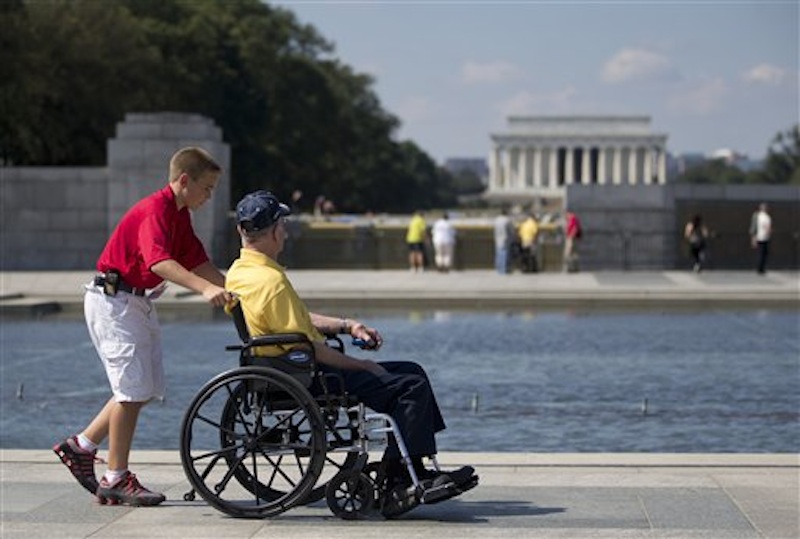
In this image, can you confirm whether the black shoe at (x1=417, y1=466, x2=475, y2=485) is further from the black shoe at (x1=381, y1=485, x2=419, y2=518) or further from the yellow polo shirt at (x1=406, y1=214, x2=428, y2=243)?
the yellow polo shirt at (x1=406, y1=214, x2=428, y2=243)

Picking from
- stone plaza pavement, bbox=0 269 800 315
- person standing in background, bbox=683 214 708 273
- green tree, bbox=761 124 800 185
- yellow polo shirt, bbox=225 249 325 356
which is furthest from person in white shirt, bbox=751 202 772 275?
green tree, bbox=761 124 800 185

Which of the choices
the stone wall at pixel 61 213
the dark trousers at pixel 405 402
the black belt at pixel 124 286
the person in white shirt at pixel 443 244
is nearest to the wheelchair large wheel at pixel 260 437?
the dark trousers at pixel 405 402

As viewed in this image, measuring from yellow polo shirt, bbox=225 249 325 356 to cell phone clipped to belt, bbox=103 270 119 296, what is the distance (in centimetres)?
56

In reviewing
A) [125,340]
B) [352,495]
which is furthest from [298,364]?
[125,340]

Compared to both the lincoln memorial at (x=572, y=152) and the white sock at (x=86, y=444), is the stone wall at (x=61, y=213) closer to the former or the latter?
the white sock at (x=86, y=444)

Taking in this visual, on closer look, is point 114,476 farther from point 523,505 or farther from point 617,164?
point 617,164

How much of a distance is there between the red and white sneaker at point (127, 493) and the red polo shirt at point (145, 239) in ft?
2.90

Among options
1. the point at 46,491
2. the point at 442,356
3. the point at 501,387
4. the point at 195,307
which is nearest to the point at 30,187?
the point at 195,307

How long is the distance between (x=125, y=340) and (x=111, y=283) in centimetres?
26

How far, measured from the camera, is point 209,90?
73250 millimetres

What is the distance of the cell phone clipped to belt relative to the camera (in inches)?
324

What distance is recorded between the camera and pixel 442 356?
18250 millimetres

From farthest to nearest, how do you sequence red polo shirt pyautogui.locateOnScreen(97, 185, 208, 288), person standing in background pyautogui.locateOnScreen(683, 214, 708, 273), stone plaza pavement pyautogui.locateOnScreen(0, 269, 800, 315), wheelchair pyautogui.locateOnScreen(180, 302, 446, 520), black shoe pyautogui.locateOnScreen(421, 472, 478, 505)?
person standing in background pyautogui.locateOnScreen(683, 214, 708, 273) → stone plaza pavement pyautogui.locateOnScreen(0, 269, 800, 315) → red polo shirt pyautogui.locateOnScreen(97, 185, 208, 288) → wheelchair pyautogui.locateOnScreen(180, 302, 446, 520) → black shoe pyautogui.locateOnScreen(421, 472, 478, 505)

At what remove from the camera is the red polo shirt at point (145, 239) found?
817cm
